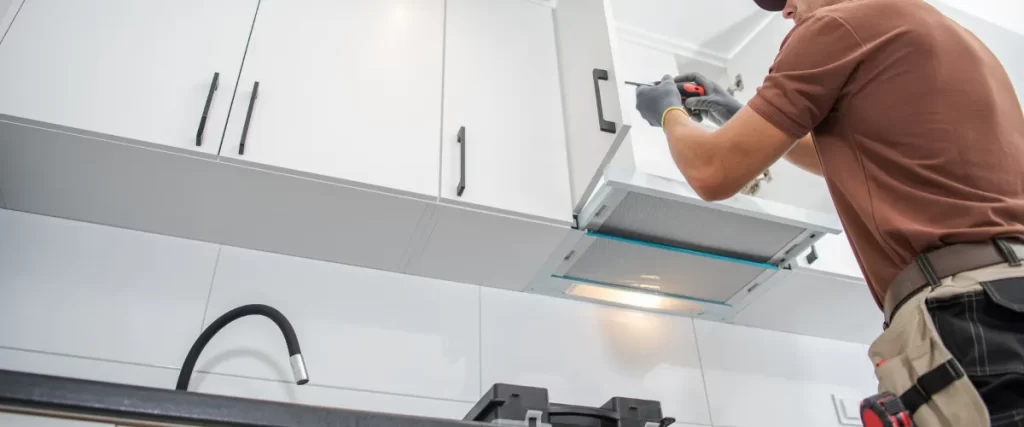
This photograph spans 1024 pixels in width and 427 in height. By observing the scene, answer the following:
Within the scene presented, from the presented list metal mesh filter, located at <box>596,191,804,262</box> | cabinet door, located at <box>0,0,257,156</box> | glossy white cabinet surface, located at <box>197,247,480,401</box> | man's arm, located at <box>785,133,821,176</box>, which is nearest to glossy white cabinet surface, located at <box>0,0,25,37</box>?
cabinet door, located at <box>0,0,257,156</box>

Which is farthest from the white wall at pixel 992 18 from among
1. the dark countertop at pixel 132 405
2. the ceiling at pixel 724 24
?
the dark countertop at pixel 132 405

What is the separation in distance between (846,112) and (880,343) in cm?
36

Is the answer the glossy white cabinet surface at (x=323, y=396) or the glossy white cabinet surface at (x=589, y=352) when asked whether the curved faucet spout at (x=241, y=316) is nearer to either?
the glossy white cabinet surface at (x=323, y=396)

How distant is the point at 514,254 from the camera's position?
174 centimetres

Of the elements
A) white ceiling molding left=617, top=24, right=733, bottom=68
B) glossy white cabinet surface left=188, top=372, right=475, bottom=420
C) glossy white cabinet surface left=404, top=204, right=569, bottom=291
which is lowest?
glossy white cabinet surface left=188, top=372, right=475, bottom=420

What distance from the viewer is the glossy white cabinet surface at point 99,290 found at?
1.46 metres

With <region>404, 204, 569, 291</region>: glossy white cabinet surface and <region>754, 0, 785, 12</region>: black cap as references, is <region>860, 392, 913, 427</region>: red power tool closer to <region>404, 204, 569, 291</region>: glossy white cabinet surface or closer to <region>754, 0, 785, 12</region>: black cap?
<region>404, 204, 569, 291</region>: glossy white cabinet surface

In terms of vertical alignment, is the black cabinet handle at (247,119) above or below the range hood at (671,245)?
above

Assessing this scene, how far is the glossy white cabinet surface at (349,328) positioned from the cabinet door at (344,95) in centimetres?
35

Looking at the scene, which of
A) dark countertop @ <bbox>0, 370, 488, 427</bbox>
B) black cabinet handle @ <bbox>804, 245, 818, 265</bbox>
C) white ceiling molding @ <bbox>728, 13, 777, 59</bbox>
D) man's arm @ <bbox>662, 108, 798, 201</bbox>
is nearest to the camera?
dark countertop @ <bbox>0, 370, 488, 427</bbox>

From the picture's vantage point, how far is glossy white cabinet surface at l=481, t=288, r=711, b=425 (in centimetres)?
181

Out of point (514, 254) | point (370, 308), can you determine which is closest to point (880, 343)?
point (514, 254)

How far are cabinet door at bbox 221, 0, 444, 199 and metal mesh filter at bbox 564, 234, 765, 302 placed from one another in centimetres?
47

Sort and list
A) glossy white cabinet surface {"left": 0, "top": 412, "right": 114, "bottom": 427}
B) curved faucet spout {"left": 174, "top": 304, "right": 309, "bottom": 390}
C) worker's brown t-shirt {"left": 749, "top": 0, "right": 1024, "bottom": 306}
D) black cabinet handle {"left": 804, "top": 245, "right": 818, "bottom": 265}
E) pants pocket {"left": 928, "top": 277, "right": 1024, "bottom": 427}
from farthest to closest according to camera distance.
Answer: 1. black cabinet handle {"left": 804, "top": 245, "right": 818, "bottom": 265}
2. curved faucet spout {"left": 174, "top": 304, "right": 309, "bottom": 390}
3. glossy white cabinet surface {"left": 0, "top": 412, "right": 114, "bottom": 427}
4. worker's brown t-shirt {"left": 749, "top": 0, "right": 1024, "bottom": 306}
5. pants pocket {"left": 928, "top": 277, "right": 1024, "bottom": 427}
